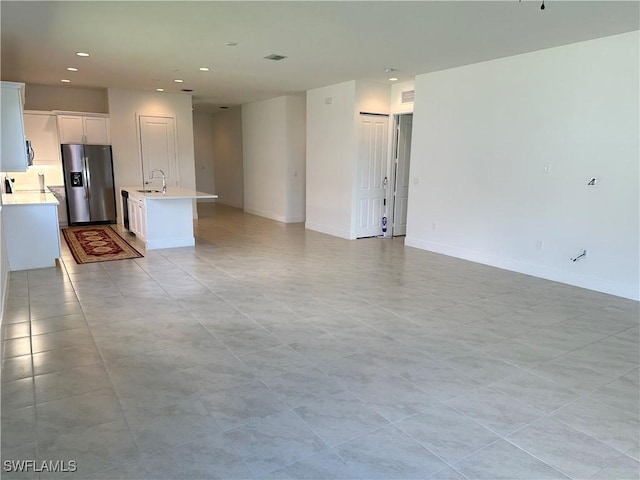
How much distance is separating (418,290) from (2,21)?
5095 mm

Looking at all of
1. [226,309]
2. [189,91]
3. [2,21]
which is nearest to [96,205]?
[189,91]

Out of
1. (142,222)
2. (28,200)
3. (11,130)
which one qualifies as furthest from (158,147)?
(11,130)

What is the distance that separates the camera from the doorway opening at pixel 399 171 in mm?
7809

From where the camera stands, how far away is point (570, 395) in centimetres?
267

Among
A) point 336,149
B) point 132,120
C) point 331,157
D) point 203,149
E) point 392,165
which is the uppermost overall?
point 132,120

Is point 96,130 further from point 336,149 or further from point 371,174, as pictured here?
point 371,174

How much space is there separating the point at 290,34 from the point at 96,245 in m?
4.63

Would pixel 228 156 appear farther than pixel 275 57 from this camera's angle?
Yes

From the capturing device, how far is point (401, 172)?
26.2 ft

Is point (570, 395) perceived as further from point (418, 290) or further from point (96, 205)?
point (96, 205)

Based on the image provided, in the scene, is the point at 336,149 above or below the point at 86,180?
above

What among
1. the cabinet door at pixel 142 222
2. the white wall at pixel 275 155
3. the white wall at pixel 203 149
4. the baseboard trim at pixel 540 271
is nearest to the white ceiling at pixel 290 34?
the cabinet door at pixel 142 222

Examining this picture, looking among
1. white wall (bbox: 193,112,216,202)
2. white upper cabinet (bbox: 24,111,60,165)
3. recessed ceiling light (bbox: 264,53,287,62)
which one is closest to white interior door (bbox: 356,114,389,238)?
recessed ceiling light (bbox: 264,53,287,62)
